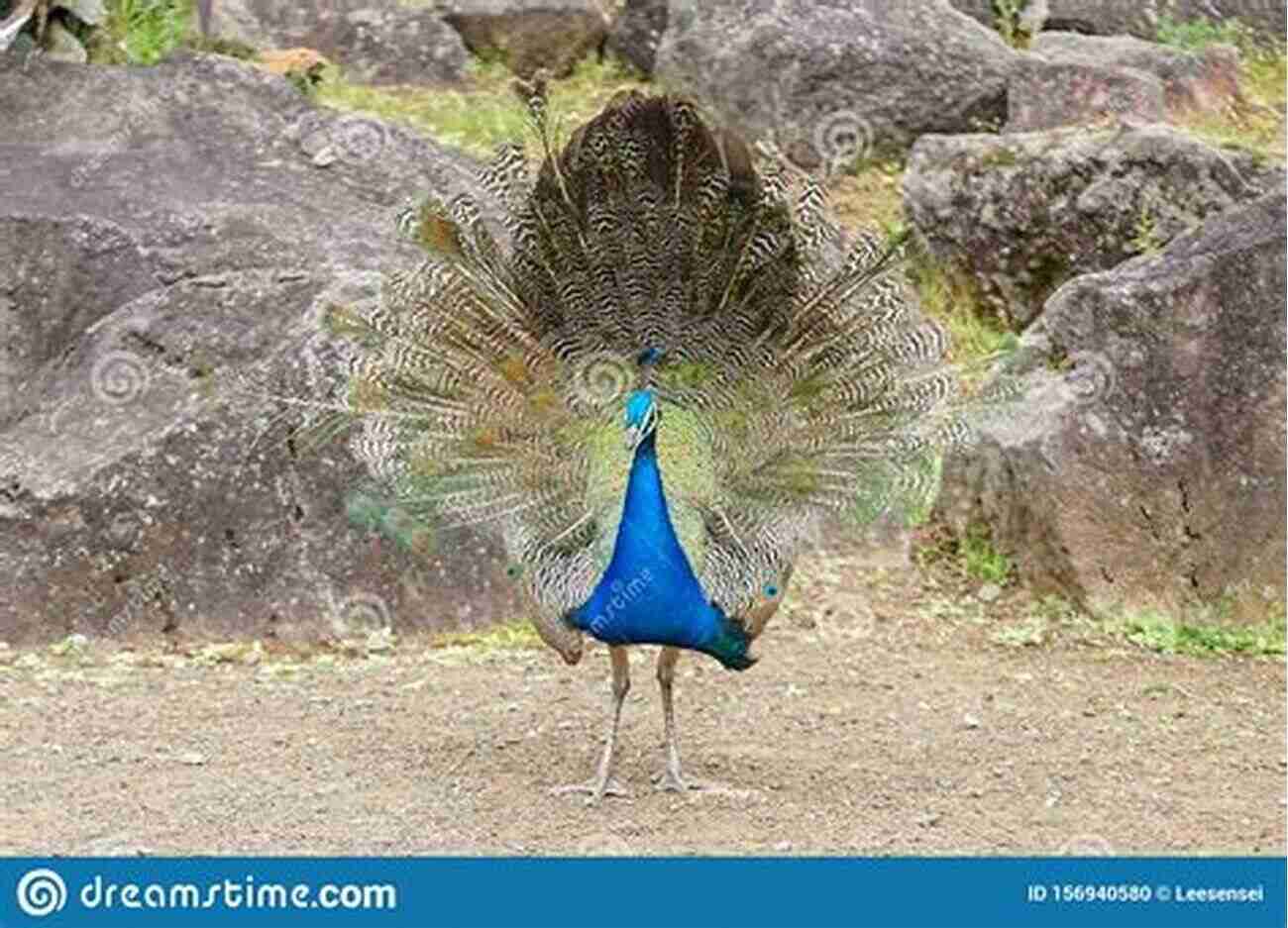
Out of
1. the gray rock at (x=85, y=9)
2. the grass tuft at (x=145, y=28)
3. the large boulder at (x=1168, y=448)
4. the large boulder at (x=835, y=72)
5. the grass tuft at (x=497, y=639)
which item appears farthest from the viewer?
the large boulder at (x=835, y=72)

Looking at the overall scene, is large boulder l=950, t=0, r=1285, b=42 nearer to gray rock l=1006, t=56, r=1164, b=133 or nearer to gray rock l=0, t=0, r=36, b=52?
gray rock l=1006, t=56, r=1164, b=133

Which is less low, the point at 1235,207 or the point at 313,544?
the point at 1235,207

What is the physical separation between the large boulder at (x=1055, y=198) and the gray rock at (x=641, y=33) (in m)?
2.40

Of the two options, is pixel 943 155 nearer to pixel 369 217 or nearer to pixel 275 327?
pixel 369 217

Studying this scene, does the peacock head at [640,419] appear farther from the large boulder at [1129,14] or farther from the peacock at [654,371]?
the large boulder at [1129,14]

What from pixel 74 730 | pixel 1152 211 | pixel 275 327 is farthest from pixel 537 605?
pixel 1152 211

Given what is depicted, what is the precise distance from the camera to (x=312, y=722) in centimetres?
749

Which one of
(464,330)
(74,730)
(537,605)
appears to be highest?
(464,330)

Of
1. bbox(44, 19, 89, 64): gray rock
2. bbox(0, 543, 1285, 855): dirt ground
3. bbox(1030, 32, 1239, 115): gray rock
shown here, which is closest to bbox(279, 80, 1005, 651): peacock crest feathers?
bbox(0, 543, 1285, 855): dirt ground

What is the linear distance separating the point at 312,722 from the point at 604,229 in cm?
173

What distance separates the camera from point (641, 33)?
13.4 metres

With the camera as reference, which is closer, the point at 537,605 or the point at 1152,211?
the point at 537,605

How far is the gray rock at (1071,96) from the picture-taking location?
12227 millimetres

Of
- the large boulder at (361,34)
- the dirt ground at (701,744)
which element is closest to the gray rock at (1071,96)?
the large boulder at (361,34)
